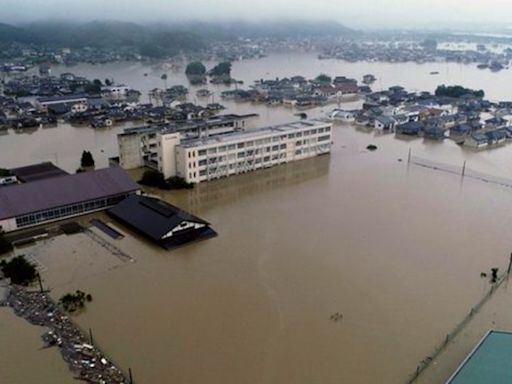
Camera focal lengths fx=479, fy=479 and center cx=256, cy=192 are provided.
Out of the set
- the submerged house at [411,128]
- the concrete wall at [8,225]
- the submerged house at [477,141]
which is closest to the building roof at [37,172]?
the concrete wall at [8,225]

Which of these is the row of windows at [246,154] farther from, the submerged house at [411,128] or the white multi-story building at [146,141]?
the submerged house at [411,128]

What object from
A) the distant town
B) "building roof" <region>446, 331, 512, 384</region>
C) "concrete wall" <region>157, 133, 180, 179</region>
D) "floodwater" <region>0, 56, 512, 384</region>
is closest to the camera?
"building roof" <region>446, 331, 512, 384</region>

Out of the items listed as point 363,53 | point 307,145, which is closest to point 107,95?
point 307,145

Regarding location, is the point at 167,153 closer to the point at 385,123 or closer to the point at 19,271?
the point at 19,271

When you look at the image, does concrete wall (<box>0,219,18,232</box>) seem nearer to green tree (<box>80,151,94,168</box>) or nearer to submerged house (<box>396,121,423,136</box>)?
green tree (<box>80,151,94,168</box>)

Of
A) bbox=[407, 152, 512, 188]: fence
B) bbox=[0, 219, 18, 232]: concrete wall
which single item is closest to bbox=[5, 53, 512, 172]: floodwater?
bbox=[0, 219, 18, 232]: concrete wall

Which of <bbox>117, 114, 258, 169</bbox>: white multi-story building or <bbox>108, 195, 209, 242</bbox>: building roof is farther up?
<bbox>117, 114, 258, 169</bbox>: white multi-story building

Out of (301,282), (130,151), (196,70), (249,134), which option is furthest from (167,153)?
(196,70)

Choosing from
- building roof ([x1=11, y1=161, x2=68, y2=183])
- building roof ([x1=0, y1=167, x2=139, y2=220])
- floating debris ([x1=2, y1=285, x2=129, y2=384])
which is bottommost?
floating debris ([x1=2, y1=285, x2=129, y2=384])
